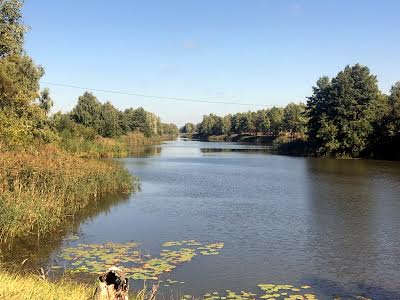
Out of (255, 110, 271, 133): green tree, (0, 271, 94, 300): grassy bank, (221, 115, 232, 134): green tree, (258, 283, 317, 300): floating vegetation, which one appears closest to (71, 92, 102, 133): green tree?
(255, 110, 271, 133): green tree

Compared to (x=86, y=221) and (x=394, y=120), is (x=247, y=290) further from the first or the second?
(x=394, y=120)

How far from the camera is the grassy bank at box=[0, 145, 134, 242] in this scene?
1417cm

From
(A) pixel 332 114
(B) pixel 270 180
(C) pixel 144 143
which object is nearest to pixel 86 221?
(B) pixel 270 180

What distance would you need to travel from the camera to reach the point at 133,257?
42.7ft

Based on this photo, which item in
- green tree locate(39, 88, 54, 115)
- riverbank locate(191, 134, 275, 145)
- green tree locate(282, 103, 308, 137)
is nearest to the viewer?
green tree locate(39, 88, 54, 115)

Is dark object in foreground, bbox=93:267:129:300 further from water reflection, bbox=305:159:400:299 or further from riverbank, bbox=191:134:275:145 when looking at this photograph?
riverbank, bbox=191:134:275:145

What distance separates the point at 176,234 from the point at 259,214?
556 centimetres

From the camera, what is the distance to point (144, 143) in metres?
107

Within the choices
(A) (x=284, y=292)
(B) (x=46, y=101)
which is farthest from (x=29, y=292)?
(B) (x=46, y=101)

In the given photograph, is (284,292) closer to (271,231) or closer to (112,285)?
(112,285)

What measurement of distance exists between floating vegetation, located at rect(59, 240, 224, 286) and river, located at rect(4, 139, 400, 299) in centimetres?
40

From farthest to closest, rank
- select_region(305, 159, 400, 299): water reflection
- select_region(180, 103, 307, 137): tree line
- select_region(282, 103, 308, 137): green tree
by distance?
select_region(180, 103, 307, 137): tree line, select_region(282, 103, 308, 137): green tree, select_region(305, 159, 400, 299): water reflection

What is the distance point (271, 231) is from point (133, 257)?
20.3 ft

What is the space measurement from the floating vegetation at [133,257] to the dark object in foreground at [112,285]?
4.68m
